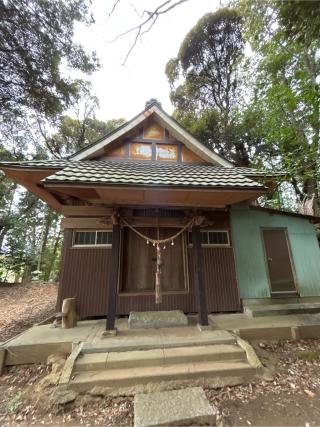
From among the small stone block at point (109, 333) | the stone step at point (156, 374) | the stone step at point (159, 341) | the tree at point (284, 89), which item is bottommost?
the stone step at point (156, 374)

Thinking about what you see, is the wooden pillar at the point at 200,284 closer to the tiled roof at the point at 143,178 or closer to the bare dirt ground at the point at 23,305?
the tiled roof at the point at 143,178

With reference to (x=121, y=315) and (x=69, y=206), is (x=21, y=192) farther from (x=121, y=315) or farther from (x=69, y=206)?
(x=121, y=315)

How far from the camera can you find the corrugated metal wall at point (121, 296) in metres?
4.50

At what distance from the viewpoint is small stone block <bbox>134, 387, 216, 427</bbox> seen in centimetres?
208

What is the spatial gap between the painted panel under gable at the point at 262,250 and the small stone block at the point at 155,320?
197 centimetres

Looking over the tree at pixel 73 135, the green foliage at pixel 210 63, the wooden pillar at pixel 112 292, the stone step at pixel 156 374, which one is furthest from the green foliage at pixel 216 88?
the stone step at pixel 156 374

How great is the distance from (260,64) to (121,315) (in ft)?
37.5

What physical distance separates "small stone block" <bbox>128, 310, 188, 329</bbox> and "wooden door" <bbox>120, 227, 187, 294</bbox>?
81 cm

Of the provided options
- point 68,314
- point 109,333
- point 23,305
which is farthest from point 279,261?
point 23,305

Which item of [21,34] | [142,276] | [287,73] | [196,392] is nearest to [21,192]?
[21,34]

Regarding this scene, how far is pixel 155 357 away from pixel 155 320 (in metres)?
1.02

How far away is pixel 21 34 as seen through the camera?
6.58 meters

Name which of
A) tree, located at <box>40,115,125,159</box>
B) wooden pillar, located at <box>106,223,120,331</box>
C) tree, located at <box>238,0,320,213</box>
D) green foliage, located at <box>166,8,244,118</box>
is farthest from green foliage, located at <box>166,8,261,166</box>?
wooden pillar, located at <box>106,223,120,331</box>

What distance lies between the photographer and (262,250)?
5.31 metres
